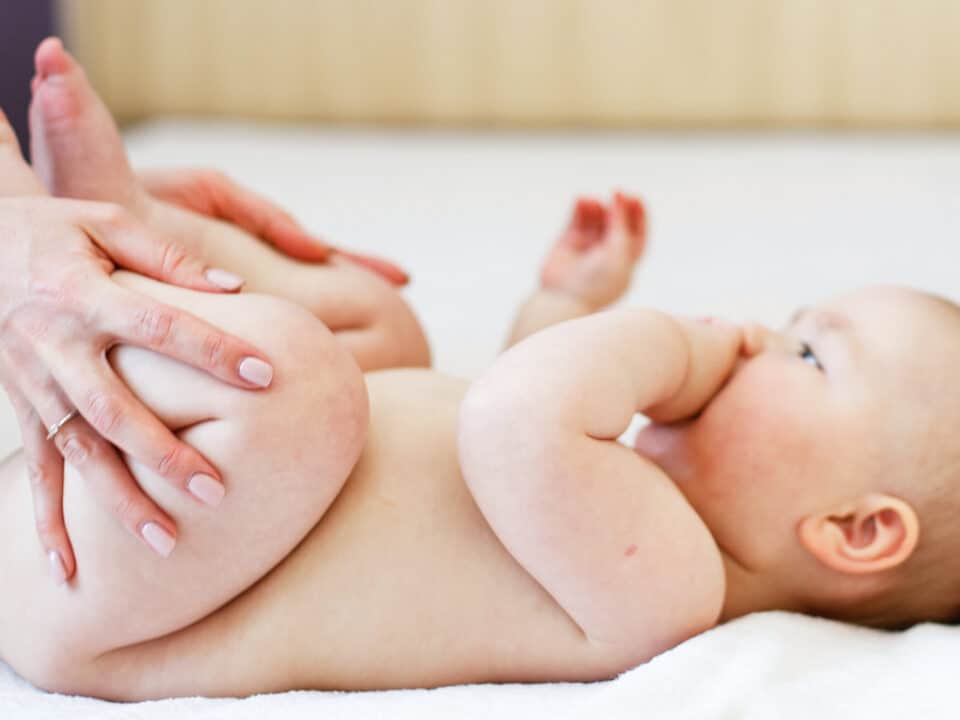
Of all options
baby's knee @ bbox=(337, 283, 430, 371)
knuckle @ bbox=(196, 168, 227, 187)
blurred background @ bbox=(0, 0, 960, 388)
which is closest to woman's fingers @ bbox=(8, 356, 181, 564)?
baby's knee @ bbox=(337, 283, 430, 371)

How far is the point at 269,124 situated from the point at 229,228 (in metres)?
Answer: 1.73

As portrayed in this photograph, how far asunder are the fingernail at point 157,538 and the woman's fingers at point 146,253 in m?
0.18

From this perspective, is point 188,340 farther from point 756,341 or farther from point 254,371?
point 756,341

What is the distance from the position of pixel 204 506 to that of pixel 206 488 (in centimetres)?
2

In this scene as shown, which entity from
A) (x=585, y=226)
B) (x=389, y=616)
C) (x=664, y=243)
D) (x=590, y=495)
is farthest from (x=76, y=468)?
(x=664, y=243)

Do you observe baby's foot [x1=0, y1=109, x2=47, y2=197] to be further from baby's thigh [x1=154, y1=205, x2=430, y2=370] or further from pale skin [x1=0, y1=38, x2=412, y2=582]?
baby's thigh [x1=154, y1=205, x2=430, y2=370]

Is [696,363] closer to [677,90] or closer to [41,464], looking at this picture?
[41,464]

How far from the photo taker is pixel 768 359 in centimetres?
98

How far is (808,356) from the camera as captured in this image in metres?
0.99

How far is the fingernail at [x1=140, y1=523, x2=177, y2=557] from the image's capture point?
31.6 inches

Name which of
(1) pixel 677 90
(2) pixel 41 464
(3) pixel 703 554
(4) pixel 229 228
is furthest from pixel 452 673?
(1) pixel 677 90

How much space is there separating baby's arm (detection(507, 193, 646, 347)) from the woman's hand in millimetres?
454

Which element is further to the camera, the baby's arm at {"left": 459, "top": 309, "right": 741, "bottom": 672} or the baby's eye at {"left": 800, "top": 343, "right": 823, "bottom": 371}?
the baby's eye at {"left": 800, "top": 343, "right": 823, "bottom": 371}

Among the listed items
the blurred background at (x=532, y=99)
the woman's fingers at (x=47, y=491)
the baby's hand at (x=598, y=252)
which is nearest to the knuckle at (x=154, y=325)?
the woman's fingers at (x=47, y=491)
